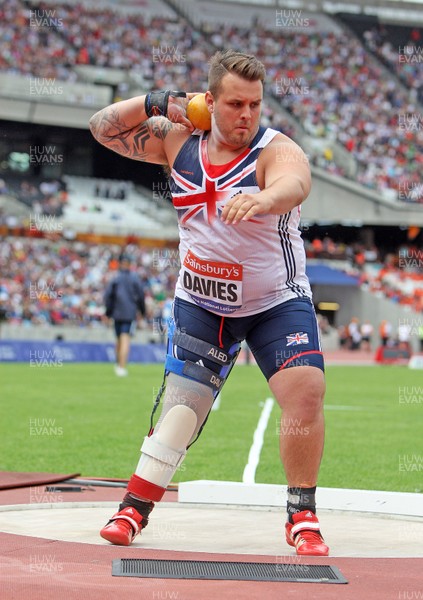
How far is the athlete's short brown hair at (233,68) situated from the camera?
198 inches

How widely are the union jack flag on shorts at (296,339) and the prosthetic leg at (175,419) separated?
40 centimetres

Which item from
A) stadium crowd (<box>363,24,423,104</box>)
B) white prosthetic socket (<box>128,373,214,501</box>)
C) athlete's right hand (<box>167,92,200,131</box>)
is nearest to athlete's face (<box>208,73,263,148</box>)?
athlete's right hand (<box>167,92,200,131</box>)

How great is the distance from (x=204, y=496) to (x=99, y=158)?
145 feet

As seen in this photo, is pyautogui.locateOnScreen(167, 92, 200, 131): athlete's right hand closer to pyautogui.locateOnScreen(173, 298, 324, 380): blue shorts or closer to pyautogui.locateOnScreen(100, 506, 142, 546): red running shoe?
pyautogui.locateOnScreen(173, 298, 324, 380): blue shorts

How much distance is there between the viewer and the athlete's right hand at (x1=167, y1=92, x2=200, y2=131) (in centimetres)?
539

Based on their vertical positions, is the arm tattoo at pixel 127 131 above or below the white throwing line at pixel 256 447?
above

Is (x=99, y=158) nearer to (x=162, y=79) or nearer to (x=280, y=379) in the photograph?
(x=162, y=79)

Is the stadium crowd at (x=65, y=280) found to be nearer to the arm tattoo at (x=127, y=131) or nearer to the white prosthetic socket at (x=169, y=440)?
the arm tattoo at (x=127, y=131)

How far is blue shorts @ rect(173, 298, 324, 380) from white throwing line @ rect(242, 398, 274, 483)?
280 centimetres

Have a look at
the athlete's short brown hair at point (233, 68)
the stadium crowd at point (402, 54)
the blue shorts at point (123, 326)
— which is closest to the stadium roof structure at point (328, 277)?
the stadium crowd at point (402, 54)

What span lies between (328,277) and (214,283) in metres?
41.9

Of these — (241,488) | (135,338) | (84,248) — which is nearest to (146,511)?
(241,488)

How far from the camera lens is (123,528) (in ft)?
16.8

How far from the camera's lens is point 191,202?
5.31m
